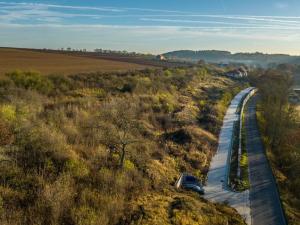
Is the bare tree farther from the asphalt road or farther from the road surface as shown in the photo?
the asphalt road

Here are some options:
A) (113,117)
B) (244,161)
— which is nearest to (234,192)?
(244,161)

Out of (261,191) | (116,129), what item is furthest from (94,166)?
(261,191)

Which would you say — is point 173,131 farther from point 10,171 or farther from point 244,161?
point 10,171

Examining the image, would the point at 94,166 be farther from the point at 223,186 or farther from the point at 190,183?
the point at 223,186

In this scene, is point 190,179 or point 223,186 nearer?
point 190,179

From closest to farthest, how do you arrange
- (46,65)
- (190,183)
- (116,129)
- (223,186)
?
(190,183) < (223,186) < (116,129) < (46,65)
